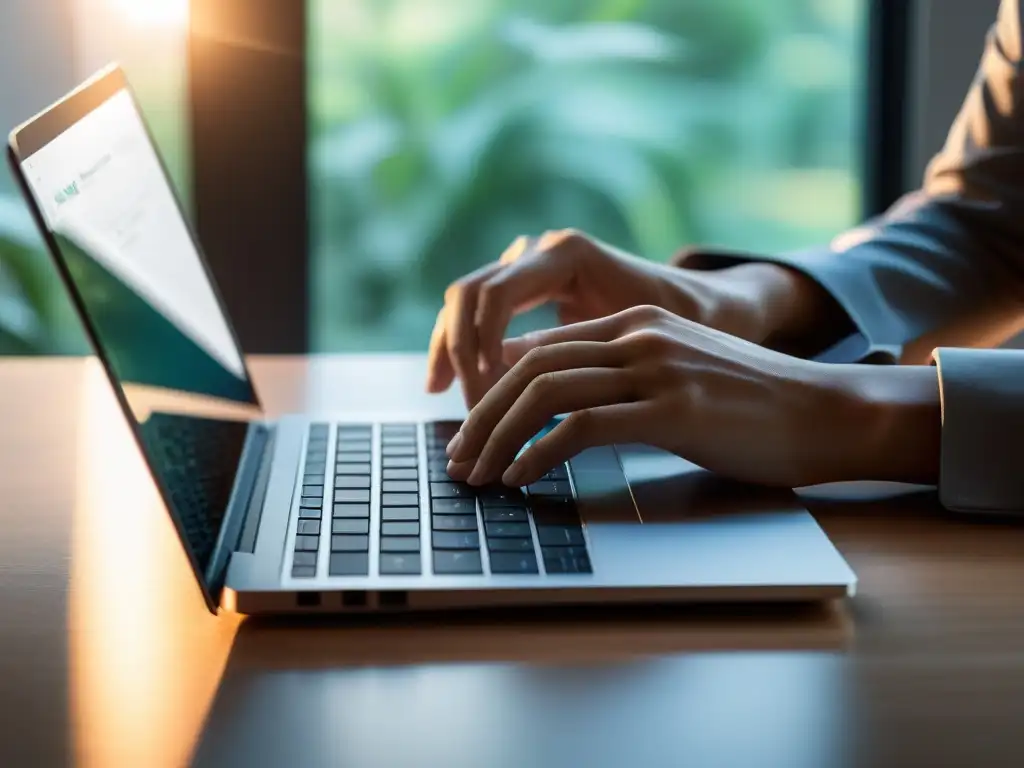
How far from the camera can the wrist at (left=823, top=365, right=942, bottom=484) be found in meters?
0.74

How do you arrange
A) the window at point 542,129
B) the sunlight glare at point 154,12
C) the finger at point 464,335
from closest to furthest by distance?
1. the finger at point 464,335
2. the sunlight glare at point 154,12
3. the window at point 542,129

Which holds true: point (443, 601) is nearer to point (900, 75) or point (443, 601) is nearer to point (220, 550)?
point (220, 550)

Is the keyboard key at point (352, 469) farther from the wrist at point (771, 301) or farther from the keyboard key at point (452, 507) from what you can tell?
the wrist at point (771, 301)

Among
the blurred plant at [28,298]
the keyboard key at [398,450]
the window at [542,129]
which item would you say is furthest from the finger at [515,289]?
the blurred plant at [28,298]

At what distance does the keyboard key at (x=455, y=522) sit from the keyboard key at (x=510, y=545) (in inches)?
1.0

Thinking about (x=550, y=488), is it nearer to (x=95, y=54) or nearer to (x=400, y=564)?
(x=400, y=564)

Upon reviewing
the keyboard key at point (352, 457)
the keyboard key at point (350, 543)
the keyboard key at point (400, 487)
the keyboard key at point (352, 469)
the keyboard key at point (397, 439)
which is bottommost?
the keyboard key at point (397, 439)

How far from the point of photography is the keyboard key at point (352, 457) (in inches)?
31.2

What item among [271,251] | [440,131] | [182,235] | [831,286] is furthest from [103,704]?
[440,131]

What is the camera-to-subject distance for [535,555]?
0.60 metres

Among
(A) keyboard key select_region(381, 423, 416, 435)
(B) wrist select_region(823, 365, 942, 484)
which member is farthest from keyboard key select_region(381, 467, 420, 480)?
(B) wrist select_region(823, 365, 942, 484)

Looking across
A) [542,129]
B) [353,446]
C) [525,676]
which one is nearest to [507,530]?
[525,676]

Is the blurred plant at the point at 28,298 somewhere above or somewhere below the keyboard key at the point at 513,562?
below

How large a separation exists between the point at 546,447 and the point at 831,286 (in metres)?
0.45
